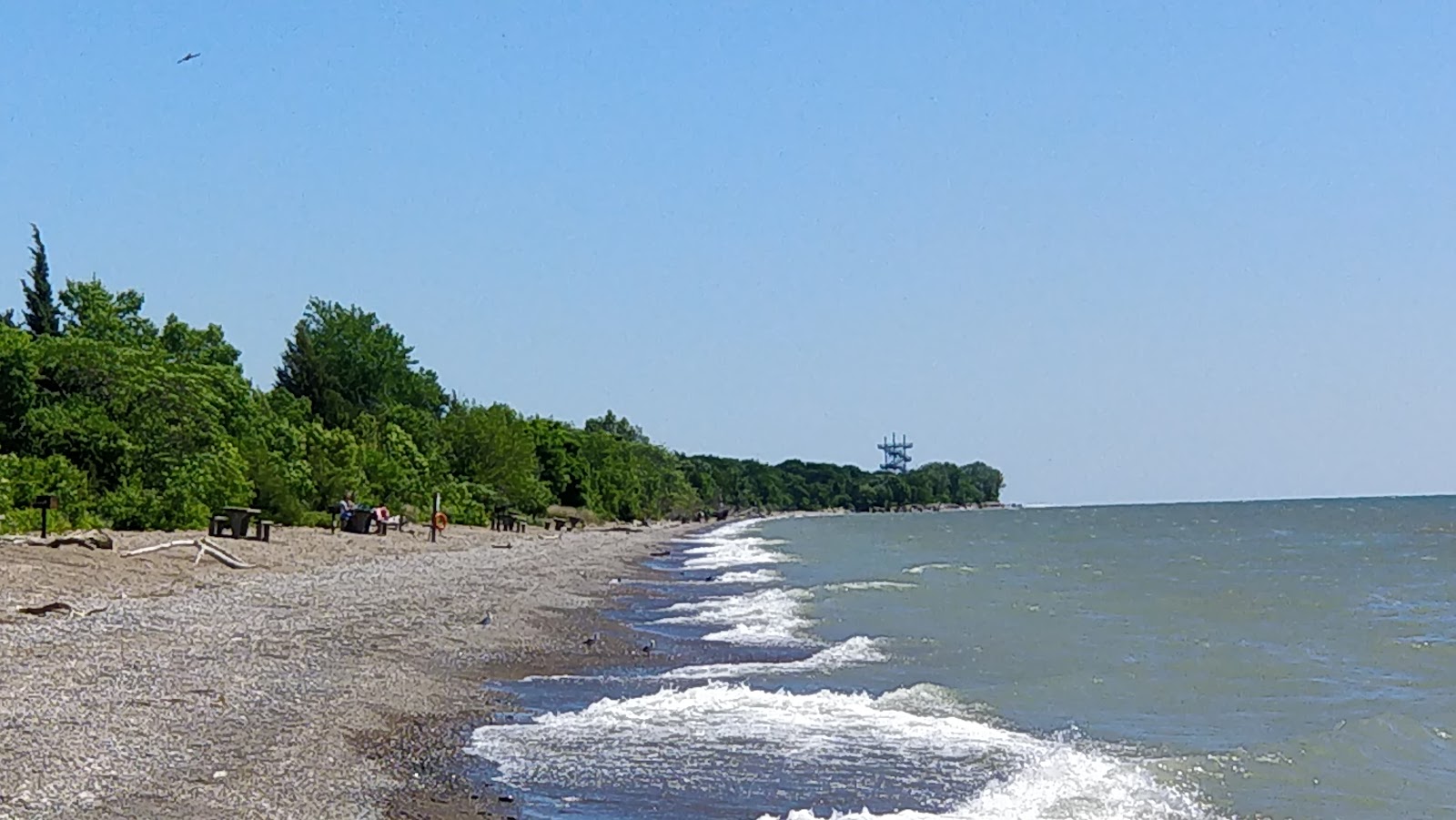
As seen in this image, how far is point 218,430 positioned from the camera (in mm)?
39469

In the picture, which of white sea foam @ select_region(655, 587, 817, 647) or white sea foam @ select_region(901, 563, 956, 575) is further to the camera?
white sea foam @ select_region(901, 563, 956, 575)

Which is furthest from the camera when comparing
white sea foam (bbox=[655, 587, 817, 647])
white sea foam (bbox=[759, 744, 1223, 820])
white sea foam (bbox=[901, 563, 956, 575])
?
white sea foam (bbox=[901, 563, 956, 575])

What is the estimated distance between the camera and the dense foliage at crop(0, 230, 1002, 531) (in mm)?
34938

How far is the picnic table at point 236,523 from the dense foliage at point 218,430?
0.91m

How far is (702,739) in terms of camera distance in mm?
13984

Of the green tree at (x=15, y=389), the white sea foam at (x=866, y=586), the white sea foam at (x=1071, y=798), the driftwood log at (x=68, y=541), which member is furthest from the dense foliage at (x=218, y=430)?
the white sea foam at (x=1071, y=798)

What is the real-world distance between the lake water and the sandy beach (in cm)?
100

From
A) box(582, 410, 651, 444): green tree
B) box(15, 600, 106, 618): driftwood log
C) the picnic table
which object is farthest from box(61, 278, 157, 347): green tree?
box(582, 410, 651, 444): green tree

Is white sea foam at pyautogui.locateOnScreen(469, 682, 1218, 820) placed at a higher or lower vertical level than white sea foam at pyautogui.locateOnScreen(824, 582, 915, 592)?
lower

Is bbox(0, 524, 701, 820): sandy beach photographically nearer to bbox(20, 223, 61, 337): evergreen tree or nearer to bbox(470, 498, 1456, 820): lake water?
bbox(470, 498, 1456, 820): lake water

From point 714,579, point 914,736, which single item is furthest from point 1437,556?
point 914,736

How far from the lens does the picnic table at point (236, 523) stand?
3378 cm

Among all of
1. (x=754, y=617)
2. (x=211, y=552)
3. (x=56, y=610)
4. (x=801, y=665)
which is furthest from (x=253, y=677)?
(x=754, y=617)

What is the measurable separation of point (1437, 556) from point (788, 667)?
54786mm
